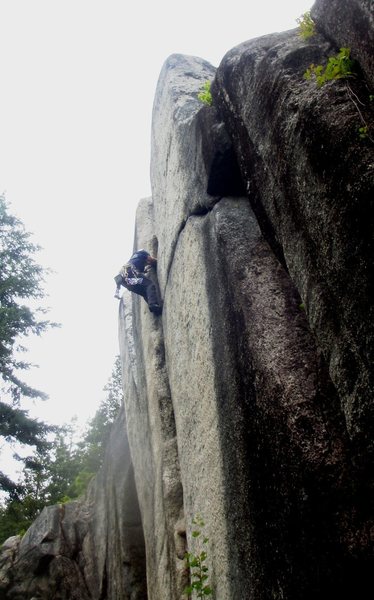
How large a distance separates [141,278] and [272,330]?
15.7 feet

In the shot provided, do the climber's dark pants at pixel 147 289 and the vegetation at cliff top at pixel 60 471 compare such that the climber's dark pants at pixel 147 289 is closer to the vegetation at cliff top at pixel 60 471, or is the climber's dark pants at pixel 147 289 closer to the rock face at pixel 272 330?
the rock face at pixel 272 330

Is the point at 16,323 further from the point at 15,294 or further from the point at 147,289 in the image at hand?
the point at 147,289

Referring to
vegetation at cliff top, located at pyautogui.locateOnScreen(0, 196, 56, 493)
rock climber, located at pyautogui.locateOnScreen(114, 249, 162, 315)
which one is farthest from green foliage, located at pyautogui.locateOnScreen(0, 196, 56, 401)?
rock climber, located at pyautogui.locateOnScreen(114, 249, 162, 315)

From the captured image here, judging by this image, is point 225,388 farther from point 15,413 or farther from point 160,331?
point 15,413

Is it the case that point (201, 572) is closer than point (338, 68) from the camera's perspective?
No

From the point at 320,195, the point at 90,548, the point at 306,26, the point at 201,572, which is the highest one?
the point at 306,26

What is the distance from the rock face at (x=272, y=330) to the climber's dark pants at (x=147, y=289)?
3.20 feet

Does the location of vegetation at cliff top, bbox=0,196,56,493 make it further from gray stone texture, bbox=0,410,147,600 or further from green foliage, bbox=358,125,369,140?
green foliage, bbox=358,125,369,140

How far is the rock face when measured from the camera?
2.62 m

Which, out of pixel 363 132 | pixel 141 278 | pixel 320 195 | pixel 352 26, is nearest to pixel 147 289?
pixel 141 278

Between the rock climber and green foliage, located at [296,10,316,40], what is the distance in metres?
4.79

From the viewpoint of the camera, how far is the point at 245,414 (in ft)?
11.9

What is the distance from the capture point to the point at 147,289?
8000mm

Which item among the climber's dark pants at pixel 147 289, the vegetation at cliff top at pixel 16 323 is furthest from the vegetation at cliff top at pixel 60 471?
the climber's dark pants at pixel 147 289
